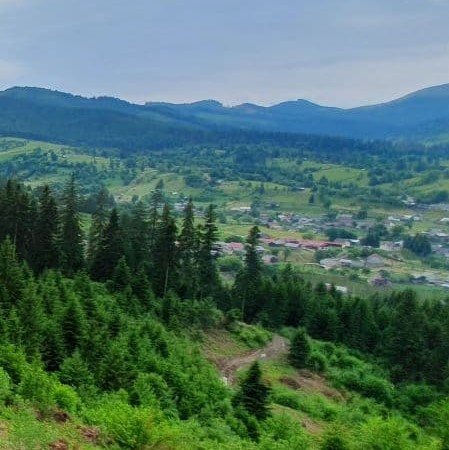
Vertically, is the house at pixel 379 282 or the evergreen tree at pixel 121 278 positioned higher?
the evergreen tree at pixel 121 278

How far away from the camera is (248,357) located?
5909 centimetres

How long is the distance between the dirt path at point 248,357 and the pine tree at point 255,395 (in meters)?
10.9

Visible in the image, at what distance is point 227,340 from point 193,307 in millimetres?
5011

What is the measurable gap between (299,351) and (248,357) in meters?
5.48

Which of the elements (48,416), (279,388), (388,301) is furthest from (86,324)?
(388,301)

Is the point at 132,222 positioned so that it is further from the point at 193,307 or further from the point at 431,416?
the point at 431,416

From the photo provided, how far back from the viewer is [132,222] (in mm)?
82250

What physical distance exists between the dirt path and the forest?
5.83 feet

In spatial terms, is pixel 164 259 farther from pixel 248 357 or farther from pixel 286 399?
pixel 286 399

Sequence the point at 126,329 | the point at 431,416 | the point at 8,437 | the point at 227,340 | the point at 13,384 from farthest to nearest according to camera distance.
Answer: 1. the point at 227,340
2. the point at 431,416
3. the point at 126,329
4. the point at 13,384
5. the point at 8,437

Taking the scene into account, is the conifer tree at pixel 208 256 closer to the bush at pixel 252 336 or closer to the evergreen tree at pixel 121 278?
the bush at pixel 252 336

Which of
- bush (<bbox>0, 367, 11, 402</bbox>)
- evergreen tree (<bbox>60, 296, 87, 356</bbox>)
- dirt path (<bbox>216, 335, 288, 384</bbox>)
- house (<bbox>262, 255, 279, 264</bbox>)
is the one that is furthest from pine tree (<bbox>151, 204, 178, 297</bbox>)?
house (<bbox>262, 255, 279, 264</bbox>)

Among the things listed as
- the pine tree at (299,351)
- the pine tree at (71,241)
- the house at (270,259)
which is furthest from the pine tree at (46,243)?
the house at (270,259)

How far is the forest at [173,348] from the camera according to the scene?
2664 cm
